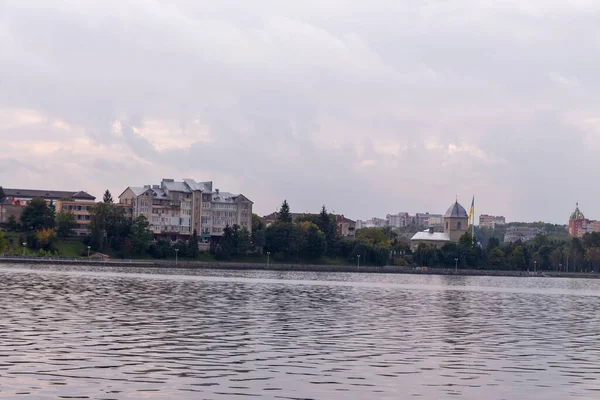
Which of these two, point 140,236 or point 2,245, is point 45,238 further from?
point 140,236

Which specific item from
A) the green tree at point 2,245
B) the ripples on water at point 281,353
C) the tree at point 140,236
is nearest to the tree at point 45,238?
the green tree at point 2,245

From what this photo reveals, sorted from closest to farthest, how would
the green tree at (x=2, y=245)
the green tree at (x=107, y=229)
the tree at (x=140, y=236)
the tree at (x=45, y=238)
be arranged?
the green tree at (x=2, y=245) < the tree at (x=45, y=238) < the green tree at (x=107, y=229) < the tree at (x=140, y=236)

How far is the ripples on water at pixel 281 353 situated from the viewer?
2488cm

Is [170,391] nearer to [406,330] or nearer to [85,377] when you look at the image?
[85,377]

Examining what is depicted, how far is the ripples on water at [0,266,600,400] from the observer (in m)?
24.9

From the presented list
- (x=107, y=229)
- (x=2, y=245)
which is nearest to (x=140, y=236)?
(x=107, y=229)

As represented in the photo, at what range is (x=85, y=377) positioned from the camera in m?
25.6

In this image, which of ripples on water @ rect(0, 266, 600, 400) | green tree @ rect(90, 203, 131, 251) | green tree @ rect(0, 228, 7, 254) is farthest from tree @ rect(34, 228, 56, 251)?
ripples on water @ rect(0, 266, 600, 400)

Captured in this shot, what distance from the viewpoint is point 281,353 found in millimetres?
32719

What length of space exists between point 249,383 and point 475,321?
2908 cm

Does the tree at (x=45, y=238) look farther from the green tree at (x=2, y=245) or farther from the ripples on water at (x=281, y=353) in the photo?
the ripples on water at (x=281, y=353)

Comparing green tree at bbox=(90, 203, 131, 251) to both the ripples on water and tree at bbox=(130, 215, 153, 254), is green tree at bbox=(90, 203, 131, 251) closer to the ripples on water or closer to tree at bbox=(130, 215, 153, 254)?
tree at bbox=(130, 215, 153, 254)

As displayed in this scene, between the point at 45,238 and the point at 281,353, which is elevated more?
the point at 45,238

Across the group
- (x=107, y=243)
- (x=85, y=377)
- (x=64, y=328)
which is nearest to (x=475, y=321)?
(x=64, y=328)
